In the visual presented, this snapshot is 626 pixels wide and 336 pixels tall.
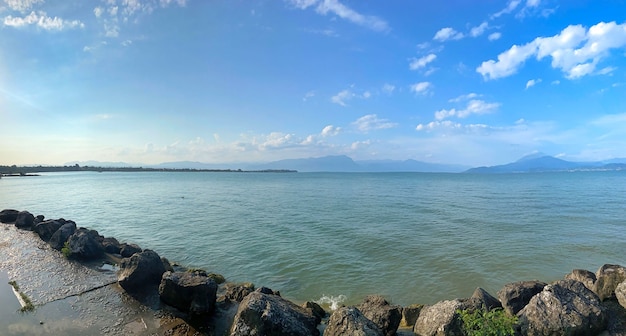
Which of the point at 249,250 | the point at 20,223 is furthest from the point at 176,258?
the point at 20,223

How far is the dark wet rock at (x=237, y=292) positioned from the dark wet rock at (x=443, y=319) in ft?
21.2

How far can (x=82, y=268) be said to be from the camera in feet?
49.4

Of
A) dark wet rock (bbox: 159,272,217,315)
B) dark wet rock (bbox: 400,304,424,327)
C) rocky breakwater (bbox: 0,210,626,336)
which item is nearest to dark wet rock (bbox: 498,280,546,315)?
rocky breakwater (bbox: 0,210,626,336)

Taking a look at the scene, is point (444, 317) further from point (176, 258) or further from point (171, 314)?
point (176, 258)

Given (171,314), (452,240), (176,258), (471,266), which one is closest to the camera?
(171,314)

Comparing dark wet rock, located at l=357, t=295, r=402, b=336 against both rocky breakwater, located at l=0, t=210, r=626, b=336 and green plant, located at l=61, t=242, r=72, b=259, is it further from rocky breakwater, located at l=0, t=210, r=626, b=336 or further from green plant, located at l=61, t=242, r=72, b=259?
green plant, located at l=61, t=242, r=72, b=259

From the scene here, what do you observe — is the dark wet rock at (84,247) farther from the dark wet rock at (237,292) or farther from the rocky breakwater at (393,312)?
the dark wet rock at (237,292)

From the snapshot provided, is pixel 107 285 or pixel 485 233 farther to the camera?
pixel 485 233

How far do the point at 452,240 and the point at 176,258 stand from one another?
18.9m

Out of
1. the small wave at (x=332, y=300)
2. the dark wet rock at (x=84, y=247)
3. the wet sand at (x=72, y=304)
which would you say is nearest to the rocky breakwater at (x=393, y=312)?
the wet sand at (x=72, y=304)

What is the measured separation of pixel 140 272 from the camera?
A: 1255 centimetres

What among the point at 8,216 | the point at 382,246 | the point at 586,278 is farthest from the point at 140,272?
the point at 8,216

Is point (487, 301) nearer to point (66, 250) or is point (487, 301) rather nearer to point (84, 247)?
point (84, 247)

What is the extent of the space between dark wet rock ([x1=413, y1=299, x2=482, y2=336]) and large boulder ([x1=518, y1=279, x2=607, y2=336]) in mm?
1401
